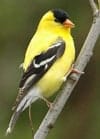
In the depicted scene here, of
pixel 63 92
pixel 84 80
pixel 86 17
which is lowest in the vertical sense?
pixel 84 80

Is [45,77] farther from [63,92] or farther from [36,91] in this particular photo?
[63,92]

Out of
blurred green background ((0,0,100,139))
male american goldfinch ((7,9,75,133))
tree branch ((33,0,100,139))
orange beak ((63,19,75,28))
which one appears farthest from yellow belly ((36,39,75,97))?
blurred green background ((0,0,100,139))

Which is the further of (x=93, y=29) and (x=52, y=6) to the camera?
(x=52, y=6)

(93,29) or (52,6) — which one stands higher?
(93,29)

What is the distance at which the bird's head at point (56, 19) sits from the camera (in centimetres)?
443

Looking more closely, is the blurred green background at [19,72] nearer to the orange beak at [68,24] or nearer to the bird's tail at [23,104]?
the orange beak at [68,24]

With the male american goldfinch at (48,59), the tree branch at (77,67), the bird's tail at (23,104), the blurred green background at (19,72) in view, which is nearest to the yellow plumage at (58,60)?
the male american goldfinch at (48,59)

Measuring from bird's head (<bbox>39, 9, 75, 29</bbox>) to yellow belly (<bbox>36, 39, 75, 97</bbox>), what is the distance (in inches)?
6.7

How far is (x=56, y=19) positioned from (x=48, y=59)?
301 mm

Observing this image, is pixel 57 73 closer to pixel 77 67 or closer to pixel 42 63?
pixel 42 63

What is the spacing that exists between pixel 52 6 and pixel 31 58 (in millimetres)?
2536

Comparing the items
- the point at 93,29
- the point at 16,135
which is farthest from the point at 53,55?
the point at 16,135

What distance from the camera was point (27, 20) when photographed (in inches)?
269

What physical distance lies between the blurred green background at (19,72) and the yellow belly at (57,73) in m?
2.24
